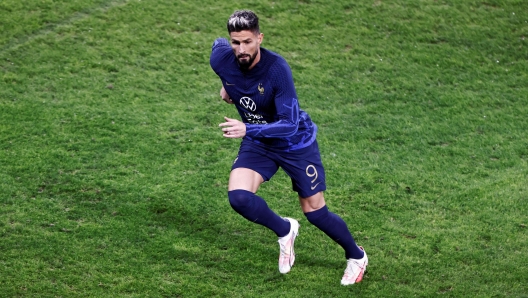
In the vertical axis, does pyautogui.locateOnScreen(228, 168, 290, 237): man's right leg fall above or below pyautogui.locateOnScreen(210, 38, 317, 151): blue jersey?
below

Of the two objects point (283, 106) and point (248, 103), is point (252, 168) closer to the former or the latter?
point (248, 103)

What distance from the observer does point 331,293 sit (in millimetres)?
5492

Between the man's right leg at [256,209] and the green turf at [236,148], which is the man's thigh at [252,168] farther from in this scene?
the green turf at [236,148]

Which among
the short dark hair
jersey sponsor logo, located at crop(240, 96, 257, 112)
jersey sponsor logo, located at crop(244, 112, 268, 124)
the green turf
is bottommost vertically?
the green turf

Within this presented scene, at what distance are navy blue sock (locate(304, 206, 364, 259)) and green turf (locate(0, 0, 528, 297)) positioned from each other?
280 millimetres

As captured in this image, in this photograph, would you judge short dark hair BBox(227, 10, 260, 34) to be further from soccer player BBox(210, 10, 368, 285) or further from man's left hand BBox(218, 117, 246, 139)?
man's left hand BBox(218, 117, 246, 139)

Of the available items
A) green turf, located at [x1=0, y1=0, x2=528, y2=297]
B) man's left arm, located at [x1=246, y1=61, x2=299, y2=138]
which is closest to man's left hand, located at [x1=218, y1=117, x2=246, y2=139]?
man's left arm, located at [x1=246, y1=61, x2=299, y2=138]

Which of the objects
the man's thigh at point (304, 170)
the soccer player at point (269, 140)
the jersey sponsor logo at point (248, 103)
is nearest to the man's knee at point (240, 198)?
the soccer player at point (269, 140)

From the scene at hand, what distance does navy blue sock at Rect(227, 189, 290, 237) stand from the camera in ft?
17.4

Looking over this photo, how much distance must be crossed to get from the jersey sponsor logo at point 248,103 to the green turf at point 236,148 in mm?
1303

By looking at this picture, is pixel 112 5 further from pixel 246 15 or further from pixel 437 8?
pixel 246 15

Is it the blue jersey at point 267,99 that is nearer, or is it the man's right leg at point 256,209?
the blue jersey at point 267,99

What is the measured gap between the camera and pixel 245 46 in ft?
17.0

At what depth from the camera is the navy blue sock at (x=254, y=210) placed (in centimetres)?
529
